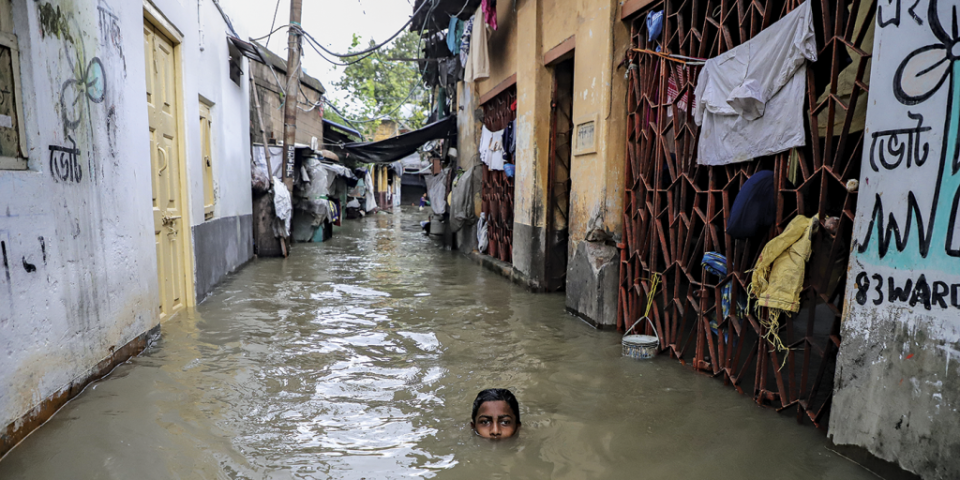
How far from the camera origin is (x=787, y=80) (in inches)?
139

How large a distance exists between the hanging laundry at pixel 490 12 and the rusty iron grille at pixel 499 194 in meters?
1.14

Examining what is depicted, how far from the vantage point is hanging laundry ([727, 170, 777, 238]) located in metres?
3.63

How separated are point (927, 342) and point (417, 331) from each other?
4.39 m

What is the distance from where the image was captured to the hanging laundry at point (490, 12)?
30.6 feet

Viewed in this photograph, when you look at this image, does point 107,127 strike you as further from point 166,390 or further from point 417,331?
point 417,331

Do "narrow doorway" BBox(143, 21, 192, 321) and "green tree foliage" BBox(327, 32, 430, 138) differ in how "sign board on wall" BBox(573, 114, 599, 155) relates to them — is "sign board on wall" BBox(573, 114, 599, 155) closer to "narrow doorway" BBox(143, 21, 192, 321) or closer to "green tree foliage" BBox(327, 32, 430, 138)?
"narrow doorway" BBox(143, 21, 192, 321)

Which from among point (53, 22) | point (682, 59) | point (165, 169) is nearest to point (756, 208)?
point (682, 59)

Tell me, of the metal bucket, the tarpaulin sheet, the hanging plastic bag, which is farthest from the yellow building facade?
the tarpaulin sheet

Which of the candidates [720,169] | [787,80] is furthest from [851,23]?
[720,169]

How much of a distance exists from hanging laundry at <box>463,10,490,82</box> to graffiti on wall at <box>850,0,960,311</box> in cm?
743

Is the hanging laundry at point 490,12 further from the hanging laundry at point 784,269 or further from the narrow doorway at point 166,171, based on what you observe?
the hanging laundry at point 784,269

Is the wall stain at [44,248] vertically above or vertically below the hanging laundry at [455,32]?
below

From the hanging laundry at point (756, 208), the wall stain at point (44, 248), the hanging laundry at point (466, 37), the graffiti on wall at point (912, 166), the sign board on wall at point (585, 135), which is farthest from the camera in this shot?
the hanging laundry at point (466, 37)

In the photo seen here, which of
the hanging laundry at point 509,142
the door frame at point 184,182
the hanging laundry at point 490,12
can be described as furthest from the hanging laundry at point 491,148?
the door frame at point 184,182
